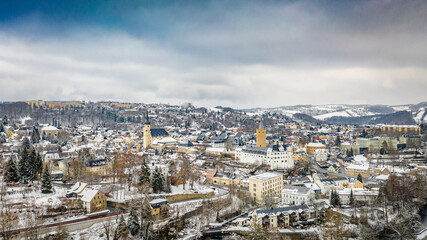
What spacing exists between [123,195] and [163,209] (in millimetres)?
4280

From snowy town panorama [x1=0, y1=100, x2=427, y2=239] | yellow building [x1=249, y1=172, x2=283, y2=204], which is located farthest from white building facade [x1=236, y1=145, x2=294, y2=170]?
yellow building [x1=249, y1=172, x2=283, y2=204]

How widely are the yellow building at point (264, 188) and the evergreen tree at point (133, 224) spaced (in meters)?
11.7

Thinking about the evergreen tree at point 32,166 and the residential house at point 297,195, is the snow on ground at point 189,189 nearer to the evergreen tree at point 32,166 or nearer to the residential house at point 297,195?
the residential house at point 297,195

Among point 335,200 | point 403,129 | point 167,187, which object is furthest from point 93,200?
point 403,129

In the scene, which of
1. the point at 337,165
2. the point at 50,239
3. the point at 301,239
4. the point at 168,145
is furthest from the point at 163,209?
the point at 168,145

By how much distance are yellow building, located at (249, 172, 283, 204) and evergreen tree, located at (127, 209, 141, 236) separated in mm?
11742

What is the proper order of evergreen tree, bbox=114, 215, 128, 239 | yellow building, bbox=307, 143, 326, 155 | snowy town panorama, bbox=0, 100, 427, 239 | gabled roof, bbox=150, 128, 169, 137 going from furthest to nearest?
gabled roof, bbox=150, 128, 169, 137 < yellow building, bbox=307, 143, 326, 155 < snowy town panorama, bbox=0, 100, 427, 239 < evergreen tree, bbox=114, 215, 128, 239

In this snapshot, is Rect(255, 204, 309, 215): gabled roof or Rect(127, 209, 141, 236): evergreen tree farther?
Rect(255, 204, 309, 215): gabled roof

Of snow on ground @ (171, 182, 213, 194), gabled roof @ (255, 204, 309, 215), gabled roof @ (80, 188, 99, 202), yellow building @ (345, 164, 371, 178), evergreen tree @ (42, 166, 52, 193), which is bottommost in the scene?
gabled roof @ (255, 204, 309, 215)

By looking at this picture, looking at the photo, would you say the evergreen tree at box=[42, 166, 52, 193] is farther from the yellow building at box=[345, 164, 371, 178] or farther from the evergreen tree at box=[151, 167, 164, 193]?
the yellow building at box=[345, 164, 371, 178]

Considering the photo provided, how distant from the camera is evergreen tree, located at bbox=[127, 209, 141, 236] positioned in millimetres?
19469

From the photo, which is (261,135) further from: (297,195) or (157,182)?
(157,182)

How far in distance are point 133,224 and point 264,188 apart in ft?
42.6

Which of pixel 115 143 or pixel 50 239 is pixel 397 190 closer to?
pixel 50 239
